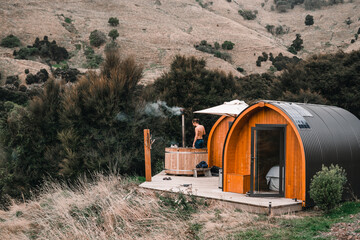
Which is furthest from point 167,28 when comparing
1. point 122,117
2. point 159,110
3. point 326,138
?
point 326,138

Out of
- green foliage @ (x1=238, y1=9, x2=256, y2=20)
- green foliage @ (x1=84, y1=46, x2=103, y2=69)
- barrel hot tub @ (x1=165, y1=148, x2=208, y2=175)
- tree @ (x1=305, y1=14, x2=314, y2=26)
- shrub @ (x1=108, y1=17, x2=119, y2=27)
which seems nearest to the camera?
barrel hot tub @ (x1=165, y1=148, x2=208, y2=175)

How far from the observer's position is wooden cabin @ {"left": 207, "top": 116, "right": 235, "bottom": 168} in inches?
594

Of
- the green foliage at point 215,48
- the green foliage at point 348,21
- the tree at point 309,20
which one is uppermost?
the tree at point 309,20

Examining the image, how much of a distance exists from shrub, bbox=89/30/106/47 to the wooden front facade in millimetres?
54250

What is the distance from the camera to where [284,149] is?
10016mm

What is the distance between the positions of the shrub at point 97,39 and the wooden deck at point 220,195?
5197cm

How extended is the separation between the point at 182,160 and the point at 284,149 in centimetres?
471

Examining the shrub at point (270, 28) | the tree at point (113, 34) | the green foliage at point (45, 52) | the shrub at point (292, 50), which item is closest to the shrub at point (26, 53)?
the green foliage at point (45, 52)

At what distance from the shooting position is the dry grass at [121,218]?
8.05 metres

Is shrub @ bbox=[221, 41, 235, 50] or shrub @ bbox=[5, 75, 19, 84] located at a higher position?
shrub @ bbox=[221, 41, 235, 50]

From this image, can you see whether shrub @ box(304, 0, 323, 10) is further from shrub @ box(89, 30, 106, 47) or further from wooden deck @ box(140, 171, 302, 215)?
wooden deck @ box(140, 171, 302, 215)

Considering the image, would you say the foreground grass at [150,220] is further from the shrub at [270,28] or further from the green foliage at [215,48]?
the shrub at [270,28]

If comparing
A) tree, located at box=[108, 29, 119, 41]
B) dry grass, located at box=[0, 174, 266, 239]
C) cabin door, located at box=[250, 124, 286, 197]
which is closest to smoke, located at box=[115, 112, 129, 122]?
dry grass, located at box=[0, 174, 266, 239]

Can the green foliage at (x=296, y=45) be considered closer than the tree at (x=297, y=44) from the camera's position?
Yes
